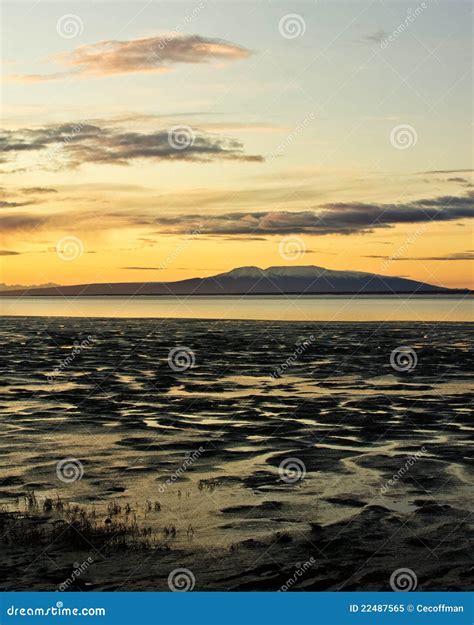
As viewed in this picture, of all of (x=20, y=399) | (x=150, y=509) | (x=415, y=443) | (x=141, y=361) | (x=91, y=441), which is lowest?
(x=150, y=509)

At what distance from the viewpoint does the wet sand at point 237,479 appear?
12.2 meters

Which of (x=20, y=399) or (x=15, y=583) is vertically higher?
(x=20, y=399)

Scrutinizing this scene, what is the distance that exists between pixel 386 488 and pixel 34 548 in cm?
734

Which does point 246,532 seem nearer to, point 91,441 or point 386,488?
point 386,488

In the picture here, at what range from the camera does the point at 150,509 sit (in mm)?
15039

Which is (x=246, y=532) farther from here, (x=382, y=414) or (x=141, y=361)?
(x=141, y=361)

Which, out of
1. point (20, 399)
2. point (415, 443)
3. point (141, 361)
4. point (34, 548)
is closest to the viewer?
point (34, 548)

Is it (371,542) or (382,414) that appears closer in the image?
(371,542)

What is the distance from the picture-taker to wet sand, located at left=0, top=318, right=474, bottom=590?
12.2 m

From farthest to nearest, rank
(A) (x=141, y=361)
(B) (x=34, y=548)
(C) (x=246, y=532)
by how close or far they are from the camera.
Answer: (A) (x=141, y=361)
(C) (x=246, y=532)
(B) (x=34, y=548)

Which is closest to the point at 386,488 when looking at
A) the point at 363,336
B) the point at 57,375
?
the point at 57,375

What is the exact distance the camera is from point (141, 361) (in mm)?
45375

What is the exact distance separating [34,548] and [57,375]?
25.7 metres

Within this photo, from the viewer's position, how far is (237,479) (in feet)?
57.5
